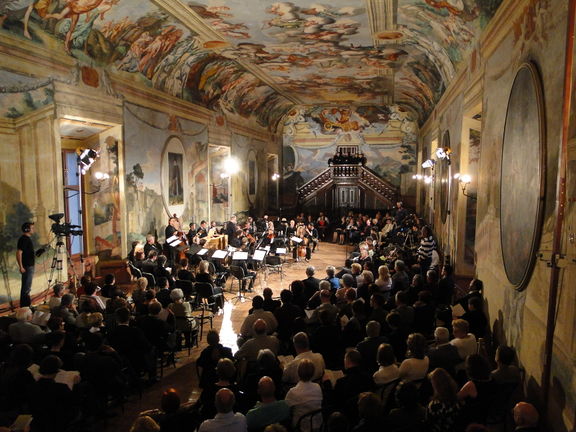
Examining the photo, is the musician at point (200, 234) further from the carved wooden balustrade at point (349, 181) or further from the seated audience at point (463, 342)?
the carved wooden balustrade at point (349, 181)

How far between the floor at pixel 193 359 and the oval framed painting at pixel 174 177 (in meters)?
4.36

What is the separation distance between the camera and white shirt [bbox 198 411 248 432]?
4406mm

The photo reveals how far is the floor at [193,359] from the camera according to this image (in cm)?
686

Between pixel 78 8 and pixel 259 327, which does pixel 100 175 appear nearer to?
pixel 78 8

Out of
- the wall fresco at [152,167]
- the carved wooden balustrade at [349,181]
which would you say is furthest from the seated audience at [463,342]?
the carved wooden balustrade at [349,181]

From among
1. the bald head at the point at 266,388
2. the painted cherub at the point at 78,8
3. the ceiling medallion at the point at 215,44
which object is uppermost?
the ceiling medallion at the point at 215,44

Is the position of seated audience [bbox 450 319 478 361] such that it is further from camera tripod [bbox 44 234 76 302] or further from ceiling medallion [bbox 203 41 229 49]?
ceiling medallion [bbox 203 41 229 49]

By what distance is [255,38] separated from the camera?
14.8 m

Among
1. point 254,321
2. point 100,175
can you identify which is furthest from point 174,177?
point 254,321

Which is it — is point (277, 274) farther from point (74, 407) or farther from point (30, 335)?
point (74, 407)

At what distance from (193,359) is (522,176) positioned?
686 centimetres

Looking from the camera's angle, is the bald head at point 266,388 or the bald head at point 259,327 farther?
the bald head at point 259,327

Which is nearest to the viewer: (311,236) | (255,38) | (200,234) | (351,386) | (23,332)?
(351,386)

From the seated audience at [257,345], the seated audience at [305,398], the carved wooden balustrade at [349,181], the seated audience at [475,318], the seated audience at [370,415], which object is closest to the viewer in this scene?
the seated audience at [370,415]
